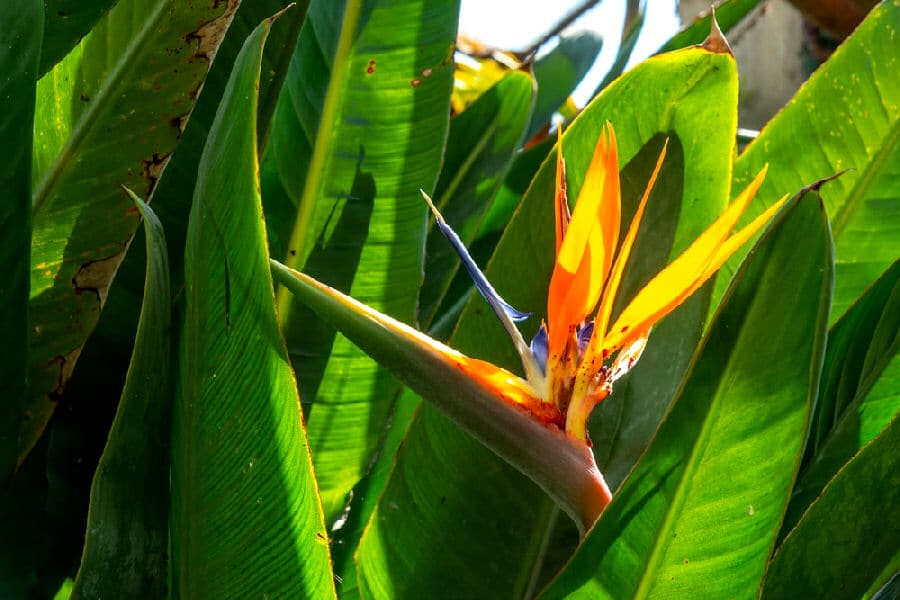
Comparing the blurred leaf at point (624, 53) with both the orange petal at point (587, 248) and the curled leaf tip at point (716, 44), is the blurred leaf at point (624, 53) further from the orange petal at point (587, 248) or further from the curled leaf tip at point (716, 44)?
the orange petal at point (587, 248)

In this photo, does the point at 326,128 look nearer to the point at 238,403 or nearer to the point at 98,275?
the point at 98,275

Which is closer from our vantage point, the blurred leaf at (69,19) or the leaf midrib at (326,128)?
the blurred leaf at (69,19)

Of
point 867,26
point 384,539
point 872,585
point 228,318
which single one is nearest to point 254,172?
point 228,318

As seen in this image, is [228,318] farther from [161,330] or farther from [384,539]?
[384,539]

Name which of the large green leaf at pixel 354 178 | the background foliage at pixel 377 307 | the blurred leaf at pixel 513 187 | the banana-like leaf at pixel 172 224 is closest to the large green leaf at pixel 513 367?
the background foliage at pixel 377 307

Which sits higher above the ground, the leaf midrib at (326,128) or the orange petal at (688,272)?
the orange petal at (688,272)

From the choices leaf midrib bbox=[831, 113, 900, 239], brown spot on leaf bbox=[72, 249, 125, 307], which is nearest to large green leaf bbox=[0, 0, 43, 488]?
brown spot on leaf bbox=[72, 249, 125, 307]

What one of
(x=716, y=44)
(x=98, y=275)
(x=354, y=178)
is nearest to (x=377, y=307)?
(x=354, y=178)
